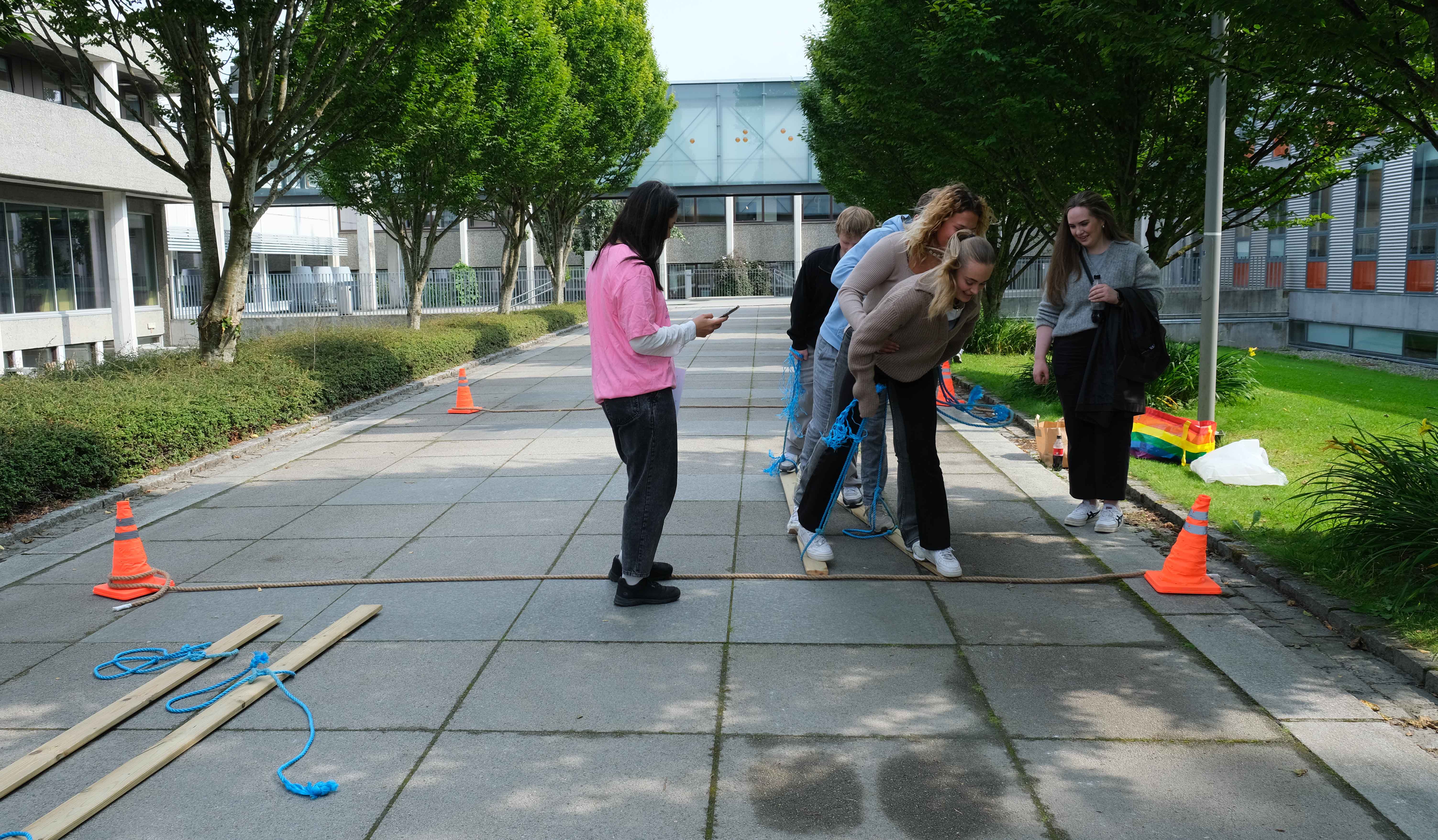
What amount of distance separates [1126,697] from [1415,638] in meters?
1.34

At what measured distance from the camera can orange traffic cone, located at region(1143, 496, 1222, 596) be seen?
17.0 feet

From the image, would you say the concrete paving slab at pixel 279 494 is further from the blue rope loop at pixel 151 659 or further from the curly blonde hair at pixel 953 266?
the curly blonde hair at pixel 953 266

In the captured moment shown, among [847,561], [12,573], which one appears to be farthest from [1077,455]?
[12,573]

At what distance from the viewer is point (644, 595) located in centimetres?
509

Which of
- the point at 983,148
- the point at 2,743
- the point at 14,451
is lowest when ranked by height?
the point at 2,743

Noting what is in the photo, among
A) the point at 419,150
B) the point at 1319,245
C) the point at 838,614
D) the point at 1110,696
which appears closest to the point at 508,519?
the point at 838,614

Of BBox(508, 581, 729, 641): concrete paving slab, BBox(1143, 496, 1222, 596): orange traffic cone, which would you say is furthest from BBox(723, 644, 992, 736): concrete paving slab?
BBox(1143, 496, 1222, 596): orange traffic cone

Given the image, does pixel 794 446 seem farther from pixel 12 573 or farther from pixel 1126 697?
pixel 12 573

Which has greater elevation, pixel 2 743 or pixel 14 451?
pixel 14 451

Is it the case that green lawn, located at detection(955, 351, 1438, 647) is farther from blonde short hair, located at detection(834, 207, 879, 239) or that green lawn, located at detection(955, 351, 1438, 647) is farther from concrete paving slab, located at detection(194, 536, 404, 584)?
concrete paving slab, located at detection(194, 536, 404, 584)

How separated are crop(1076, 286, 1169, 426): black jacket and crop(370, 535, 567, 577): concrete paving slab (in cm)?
320

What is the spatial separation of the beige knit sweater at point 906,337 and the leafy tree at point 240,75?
8536 millimetres

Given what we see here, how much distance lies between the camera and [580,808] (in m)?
3.23

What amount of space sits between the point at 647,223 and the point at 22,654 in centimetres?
330
